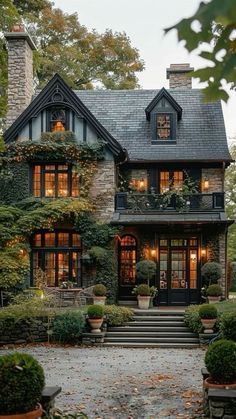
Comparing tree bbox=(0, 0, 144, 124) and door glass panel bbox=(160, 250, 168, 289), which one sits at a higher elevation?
tree bbox=(0, 0, 144, 124)

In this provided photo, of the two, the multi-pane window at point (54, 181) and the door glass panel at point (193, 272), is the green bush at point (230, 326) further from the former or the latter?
the multi-pane window at point (54, 181)

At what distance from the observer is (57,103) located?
824 inches

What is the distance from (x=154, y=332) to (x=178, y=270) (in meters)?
4.77

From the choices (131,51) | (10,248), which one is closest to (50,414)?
(10,248)

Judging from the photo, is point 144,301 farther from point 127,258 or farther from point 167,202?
point 167,202

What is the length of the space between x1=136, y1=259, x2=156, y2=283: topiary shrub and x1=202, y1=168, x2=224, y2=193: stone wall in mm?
4145

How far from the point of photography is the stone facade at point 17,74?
75.0 ft

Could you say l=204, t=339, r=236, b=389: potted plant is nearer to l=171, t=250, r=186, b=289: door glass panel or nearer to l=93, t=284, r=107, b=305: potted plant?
l=93, t=284, r=107, b=305: potted plant

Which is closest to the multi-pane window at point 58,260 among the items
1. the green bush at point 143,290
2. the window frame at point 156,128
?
the green bush at point 143,290

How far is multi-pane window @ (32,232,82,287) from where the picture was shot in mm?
20562

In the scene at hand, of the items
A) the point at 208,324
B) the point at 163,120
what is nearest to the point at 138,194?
the point at 163,120

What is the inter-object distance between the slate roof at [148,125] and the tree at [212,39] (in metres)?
19.0

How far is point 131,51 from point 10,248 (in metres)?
17.9

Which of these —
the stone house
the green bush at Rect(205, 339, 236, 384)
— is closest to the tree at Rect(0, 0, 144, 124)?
the stone house
